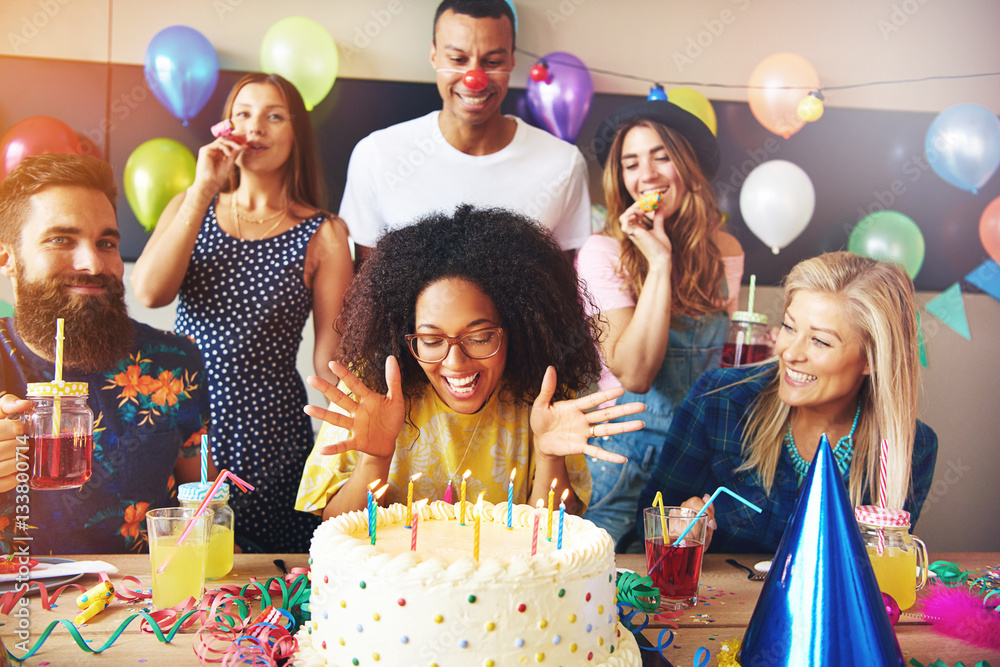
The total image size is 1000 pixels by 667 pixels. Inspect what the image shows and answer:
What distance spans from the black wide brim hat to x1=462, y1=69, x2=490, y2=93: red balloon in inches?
18.0

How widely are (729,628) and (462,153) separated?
70.7 inches

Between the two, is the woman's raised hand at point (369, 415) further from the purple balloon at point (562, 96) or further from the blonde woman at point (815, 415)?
the purple balloon at point (562, 96)

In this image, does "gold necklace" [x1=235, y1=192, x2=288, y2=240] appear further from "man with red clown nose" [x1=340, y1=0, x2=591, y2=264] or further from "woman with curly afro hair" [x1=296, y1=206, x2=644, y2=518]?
"woman with curly afro hair" [x1=296, y1=206, x2=644, y2=518]

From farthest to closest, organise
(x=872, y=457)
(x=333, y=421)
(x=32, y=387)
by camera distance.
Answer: (x=872, y=457) → (x=32, y=387) → (x=333, y=421)

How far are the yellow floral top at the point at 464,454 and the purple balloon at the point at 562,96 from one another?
1.08m

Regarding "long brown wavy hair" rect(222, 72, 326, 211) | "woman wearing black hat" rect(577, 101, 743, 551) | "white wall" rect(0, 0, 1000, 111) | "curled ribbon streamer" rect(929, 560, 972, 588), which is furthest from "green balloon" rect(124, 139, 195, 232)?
"curled ribbon streamer" rect(929, 560, 972, 588)

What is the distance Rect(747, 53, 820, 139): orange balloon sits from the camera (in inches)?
110

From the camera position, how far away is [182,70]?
2.45m

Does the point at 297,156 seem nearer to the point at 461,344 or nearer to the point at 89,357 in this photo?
the point at 89,357

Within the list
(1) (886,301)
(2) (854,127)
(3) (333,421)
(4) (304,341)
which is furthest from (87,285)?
(2) (854,127)

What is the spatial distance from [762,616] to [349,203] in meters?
1.88

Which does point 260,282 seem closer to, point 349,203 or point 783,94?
point 349,203

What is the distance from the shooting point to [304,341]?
251cm

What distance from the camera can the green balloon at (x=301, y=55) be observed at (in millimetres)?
2492
